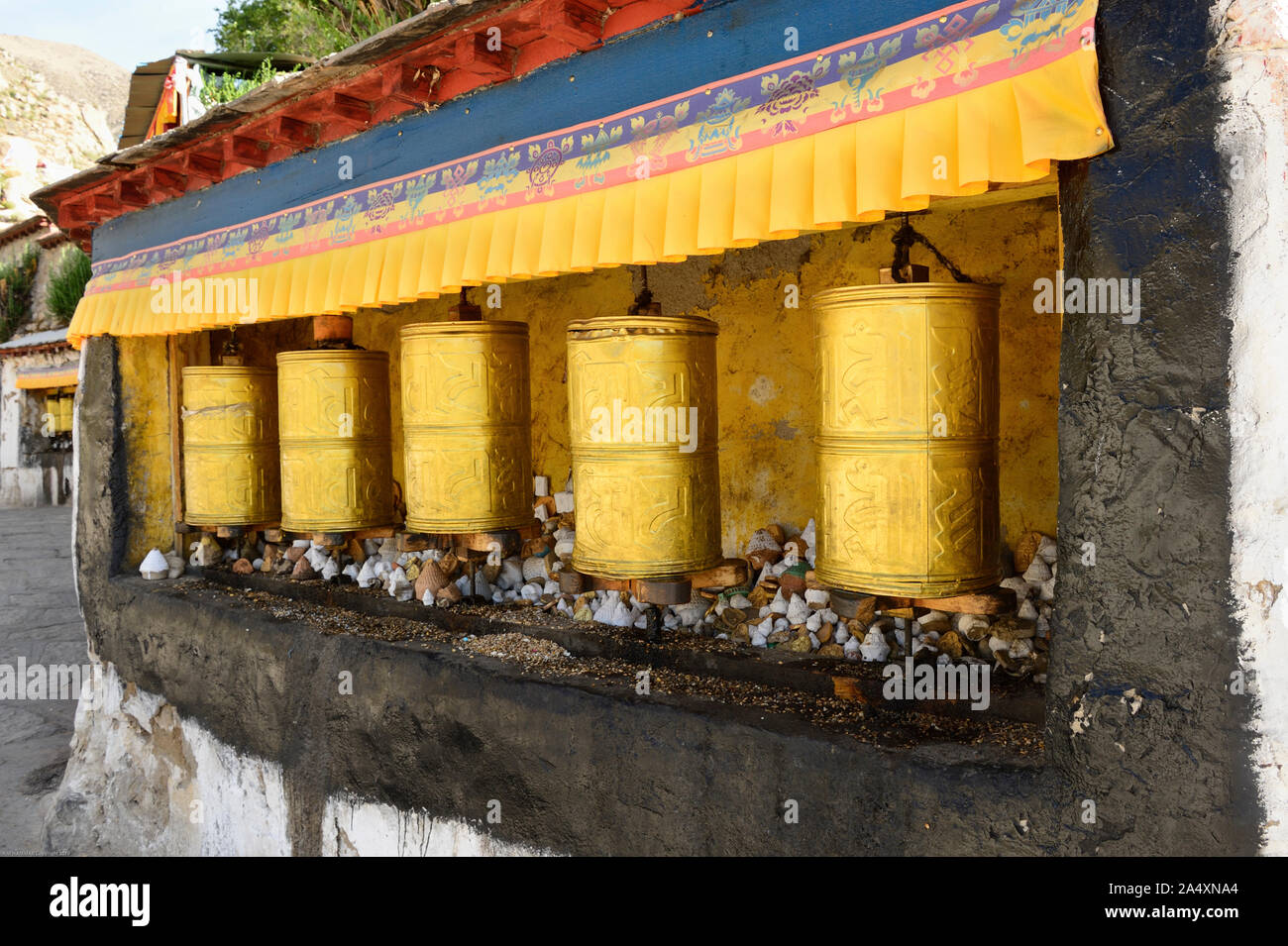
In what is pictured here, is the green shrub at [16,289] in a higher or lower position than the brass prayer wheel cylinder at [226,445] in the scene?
higher

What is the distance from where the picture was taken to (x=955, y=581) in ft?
7.66

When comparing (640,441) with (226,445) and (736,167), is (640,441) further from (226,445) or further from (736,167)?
(226,445)

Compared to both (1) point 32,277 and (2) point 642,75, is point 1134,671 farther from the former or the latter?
(1) point 32,277

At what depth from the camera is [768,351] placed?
3.66 metres

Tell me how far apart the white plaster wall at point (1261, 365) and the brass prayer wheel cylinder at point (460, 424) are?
8.25 feet

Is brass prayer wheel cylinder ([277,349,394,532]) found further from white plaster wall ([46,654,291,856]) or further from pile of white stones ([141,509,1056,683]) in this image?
white plaster wall ([46,654,291,856])

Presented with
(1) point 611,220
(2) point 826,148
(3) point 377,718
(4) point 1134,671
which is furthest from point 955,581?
(3) point 377,718

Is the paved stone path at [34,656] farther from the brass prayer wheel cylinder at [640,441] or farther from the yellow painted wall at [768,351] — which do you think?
the brass prayer wheel cylinder at [640,441]

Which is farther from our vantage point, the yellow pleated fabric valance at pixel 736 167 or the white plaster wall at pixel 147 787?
the white plaster wall at pixel 147 787

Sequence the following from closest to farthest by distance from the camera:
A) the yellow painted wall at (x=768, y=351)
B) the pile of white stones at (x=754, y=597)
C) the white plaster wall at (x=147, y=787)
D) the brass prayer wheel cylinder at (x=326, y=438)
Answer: the pile of white stones at (x=754, y=597)
the yellow painted wall at (x=768, y=351)
the brass prayer wheel cylinder at (x=326, y=438)
the white plaster wall at (x=147, y=787)

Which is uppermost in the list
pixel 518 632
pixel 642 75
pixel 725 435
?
pixel 642 75

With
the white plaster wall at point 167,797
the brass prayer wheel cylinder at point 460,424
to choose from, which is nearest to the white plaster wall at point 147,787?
the white plaster wall at point 167,797

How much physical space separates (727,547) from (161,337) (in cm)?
377

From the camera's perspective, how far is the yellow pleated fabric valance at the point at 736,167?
180 centimetres
